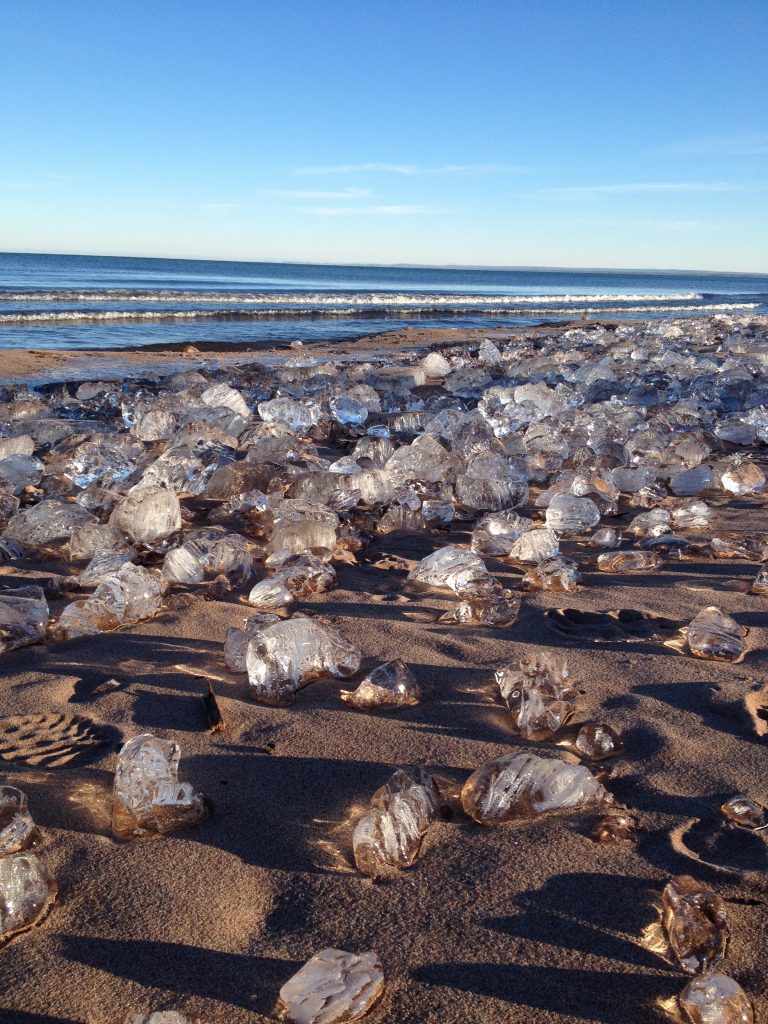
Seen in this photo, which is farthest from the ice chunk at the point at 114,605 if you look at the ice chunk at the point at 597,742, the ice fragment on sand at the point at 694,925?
the ice fragment on sand at the point at 694,925

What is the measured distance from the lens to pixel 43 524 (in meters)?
3.08

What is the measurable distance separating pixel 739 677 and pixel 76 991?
162 centimetres

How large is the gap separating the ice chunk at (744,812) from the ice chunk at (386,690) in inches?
28.2

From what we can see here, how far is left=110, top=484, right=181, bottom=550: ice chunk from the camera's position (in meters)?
3.06

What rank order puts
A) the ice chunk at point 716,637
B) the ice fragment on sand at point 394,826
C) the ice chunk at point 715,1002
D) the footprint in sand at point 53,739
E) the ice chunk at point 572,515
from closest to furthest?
the ice chunk at point 715,1002
the ice fragment on sand at point 394,826
the footprint in sand at point 53,739
the ice chunk at point 716,637
the ice chunk at point 572,515

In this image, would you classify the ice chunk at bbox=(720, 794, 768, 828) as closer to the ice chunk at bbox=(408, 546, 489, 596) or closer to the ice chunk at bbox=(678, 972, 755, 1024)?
the ice chunk at bbox=(678, 972, 755, 1024)

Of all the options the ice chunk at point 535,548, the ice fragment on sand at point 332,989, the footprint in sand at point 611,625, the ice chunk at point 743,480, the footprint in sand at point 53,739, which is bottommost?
the ice fragment on sand at point 332,989

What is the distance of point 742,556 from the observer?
9.50 feet

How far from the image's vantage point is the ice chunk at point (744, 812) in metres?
1.48

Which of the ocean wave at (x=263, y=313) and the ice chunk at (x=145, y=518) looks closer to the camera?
the ice chunk at (x=145, y=518)

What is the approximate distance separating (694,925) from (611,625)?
3.90ft

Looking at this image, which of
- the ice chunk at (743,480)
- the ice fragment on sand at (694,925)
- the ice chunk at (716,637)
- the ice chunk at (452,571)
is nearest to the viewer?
the ice fragment on sand at (694,925)

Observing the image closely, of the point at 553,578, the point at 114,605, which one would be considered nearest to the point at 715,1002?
the point at 553,578

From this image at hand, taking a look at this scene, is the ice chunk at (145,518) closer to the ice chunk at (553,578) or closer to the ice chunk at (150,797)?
the ice chunk at (553,578)
